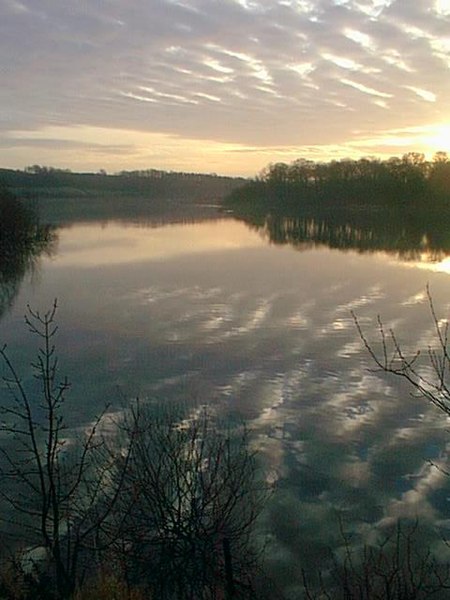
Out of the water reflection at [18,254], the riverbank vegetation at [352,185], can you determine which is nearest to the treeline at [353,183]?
the riverbank vegetation at [352,185]

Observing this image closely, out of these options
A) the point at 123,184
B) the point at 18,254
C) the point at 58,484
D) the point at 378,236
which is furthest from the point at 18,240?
the point at 123,184

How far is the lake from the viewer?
8211 millimetres

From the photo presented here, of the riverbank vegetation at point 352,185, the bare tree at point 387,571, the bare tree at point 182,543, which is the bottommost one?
the bare tree at point 387,571

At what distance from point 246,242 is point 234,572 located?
3695 centimetres

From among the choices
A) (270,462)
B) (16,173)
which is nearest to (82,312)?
(270,462)

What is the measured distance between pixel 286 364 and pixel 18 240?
26.3 meters

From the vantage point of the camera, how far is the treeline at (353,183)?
274 ft

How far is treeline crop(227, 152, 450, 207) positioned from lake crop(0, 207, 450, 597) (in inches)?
2200

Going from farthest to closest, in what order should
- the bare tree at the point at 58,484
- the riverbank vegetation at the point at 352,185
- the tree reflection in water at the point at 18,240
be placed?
the riverbank vegetation at the point at 352,185, the tree reflection in water at the point at 18,240, the bare tree at the point at 58,484

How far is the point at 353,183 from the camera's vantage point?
93875mm

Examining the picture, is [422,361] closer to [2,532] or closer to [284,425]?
[284,425]

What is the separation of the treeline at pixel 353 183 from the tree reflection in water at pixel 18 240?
172 ft

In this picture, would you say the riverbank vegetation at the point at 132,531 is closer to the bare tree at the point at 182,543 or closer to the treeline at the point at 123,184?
the bare tree at the point at 182,543

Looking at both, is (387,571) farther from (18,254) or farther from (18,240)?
(18,240)
